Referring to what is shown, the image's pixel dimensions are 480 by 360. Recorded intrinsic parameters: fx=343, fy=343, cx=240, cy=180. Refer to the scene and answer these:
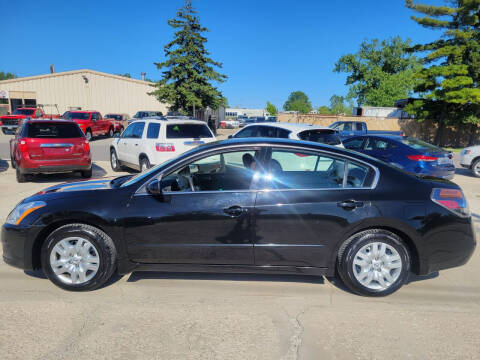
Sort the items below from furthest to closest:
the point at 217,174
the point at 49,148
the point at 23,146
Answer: the point at 49,148 → the point at 23,146 → the point at 217,174

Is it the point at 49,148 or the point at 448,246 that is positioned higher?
the point at 49,148

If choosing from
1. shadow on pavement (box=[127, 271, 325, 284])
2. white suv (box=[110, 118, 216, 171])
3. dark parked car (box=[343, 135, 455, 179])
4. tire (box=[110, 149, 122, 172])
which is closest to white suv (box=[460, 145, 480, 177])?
dark parked car (box=[343, 135, 455, 179])

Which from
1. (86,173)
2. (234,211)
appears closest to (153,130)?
(86,173)

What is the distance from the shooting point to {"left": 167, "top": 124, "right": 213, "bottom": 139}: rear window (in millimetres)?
→ 8812

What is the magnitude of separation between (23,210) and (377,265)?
3592mm

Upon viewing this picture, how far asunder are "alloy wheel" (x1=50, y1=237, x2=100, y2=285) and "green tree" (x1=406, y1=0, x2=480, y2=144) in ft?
79.9

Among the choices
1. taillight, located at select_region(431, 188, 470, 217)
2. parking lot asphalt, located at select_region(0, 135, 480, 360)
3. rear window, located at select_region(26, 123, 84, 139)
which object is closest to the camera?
parking lot asphalt, located at select_region(0, 135, 480, 360)

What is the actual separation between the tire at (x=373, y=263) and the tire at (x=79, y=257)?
2.31m

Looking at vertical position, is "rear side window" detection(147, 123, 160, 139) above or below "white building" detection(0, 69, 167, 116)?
below

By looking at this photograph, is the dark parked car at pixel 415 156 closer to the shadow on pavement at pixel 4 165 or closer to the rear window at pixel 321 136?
the rear window at pixel 321 136

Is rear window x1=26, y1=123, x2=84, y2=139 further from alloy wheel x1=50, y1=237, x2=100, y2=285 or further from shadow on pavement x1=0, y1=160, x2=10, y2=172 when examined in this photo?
alloy wheel x1=50, y1=237, x2=100, y2=285

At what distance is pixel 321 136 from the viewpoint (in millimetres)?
7324

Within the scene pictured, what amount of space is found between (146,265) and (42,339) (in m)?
1.04

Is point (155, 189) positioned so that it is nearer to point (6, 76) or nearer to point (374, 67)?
point (374, 67)
